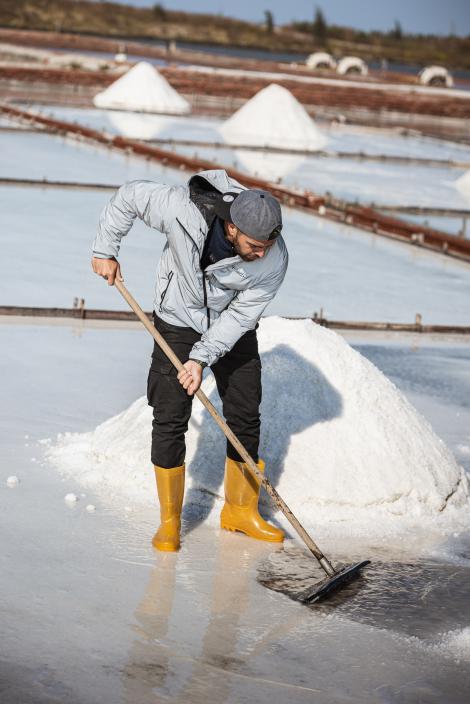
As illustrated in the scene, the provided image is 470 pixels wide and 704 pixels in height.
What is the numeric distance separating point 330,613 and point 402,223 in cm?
731

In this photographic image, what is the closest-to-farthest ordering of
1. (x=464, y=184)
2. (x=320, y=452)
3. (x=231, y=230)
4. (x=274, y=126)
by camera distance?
(x=231, y=230) → (x=320, y=452) → (x=464, y=184) → (x=274, y=126)

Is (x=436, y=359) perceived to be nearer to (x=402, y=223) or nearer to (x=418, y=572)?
(x=418, y=572)

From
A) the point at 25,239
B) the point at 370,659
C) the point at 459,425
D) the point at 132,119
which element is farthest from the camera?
the point at 132,119

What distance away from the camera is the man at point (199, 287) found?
315 centimetres

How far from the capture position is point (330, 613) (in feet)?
10.3

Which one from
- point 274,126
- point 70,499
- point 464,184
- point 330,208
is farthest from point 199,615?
point 274,126

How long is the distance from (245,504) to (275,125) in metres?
14.0

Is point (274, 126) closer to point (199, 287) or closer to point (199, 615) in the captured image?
point (199, 287)

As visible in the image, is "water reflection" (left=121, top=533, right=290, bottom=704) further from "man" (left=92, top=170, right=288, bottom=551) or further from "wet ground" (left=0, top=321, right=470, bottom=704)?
"man" (left=92, top=170, right=288, bottom=551)

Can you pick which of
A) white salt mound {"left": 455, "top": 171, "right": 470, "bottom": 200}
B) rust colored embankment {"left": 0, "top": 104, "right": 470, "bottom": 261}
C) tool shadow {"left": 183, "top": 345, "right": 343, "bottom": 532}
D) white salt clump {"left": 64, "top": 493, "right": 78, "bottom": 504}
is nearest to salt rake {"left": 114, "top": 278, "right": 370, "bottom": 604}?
tool shadow {"left": 183, "top": 345, "right": 343, "bottom": 532}

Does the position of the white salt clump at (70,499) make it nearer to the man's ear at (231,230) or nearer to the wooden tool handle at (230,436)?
the wooden tool handle at (230,436)

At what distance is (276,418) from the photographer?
3918mm

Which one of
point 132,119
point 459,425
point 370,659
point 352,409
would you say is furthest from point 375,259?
point 132,119

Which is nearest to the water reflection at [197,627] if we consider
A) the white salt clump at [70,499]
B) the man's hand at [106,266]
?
the white salt clump at [70,499]
